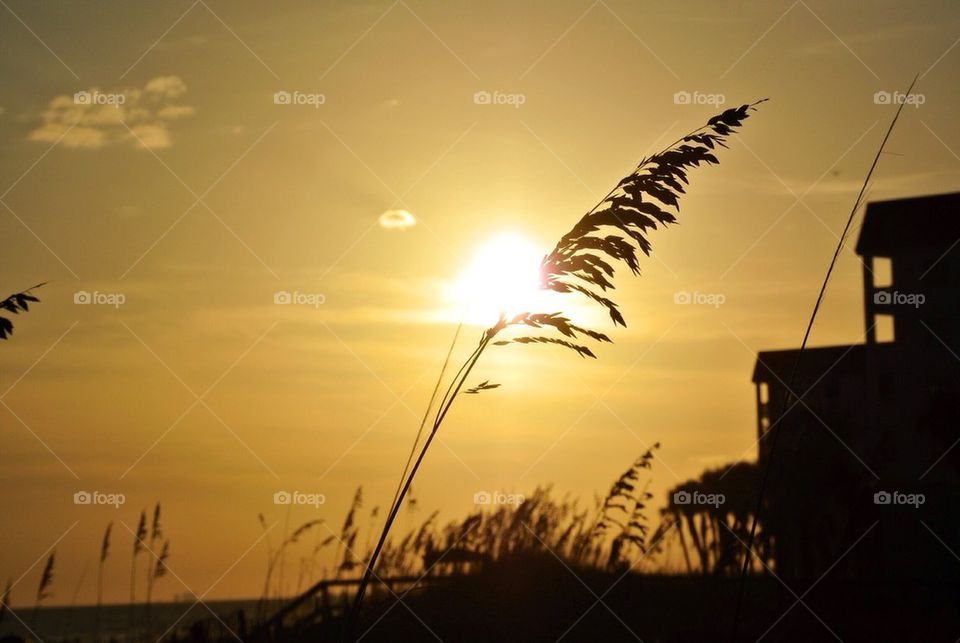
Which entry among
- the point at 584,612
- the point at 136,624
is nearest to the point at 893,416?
the point at 584,612

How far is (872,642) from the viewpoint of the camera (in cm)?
1024

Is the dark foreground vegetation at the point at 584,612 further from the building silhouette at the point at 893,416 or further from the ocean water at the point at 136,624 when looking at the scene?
the building silhouette at the point at 893,416

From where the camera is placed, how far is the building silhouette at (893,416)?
17.6 m

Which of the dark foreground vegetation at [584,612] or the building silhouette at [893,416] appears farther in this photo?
the building silhouette at [893,416]

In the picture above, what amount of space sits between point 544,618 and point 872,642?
11.5 feet

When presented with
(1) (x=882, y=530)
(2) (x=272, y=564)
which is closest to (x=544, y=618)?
(2) (x=272, y=564)

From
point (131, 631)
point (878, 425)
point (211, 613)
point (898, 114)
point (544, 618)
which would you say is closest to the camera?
point (898, 114)

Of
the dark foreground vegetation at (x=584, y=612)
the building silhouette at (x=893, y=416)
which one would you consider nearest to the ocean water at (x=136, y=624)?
the dark foreground vegetation at (x=584, y=612)

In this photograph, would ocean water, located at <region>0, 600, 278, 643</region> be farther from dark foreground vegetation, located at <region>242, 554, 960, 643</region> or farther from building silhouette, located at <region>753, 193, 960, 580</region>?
building silhouette, located at <region>753, 193, 960, 580</region>

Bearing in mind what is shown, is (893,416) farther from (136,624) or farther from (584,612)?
(136,624)

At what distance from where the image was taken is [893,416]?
25891mm

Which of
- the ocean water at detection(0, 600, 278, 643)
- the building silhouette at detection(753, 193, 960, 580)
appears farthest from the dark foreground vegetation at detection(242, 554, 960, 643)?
the building silhouette at detection(753, 193, 960, 580)

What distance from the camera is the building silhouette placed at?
17562 mm

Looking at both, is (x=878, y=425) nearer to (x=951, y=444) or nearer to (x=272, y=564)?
(x=951, y=444)
